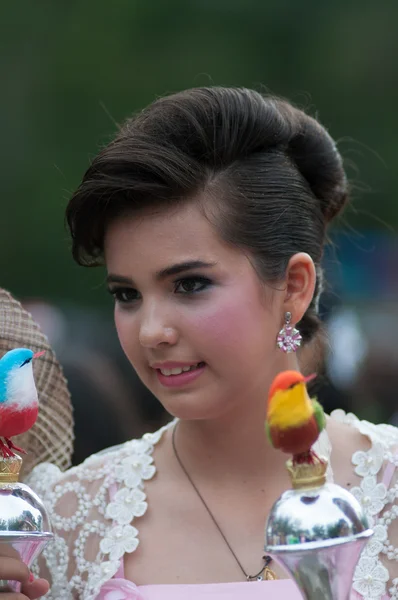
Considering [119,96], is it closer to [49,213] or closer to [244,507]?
[49,213]

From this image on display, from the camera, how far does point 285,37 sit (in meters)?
12.0

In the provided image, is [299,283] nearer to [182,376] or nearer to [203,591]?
[182,376]

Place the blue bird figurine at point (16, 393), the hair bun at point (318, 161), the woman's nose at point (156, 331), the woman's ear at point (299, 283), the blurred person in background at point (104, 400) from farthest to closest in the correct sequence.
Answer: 1. the blurred person in background at point (104, 400)
2. the hair bun at point (318, 161)
3. the woman's ear at point (299, 283)
4. the woman's nose at point (156, 331)
5. the blue bird figurine at point (16, 393)

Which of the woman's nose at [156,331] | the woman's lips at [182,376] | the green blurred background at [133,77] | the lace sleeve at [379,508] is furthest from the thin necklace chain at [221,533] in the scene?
the green blurred background at [133,77]

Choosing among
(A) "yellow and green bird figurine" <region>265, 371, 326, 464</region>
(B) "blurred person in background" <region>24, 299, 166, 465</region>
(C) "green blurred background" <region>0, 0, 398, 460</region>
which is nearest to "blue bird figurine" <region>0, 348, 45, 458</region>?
(A) "yellow and green bird figurine" <region>265, 371, 326, 464</region>

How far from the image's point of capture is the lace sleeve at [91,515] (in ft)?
9.14

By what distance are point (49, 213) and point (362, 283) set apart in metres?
3.22

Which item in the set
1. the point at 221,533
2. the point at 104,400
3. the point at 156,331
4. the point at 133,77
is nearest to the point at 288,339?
the point at 156,331

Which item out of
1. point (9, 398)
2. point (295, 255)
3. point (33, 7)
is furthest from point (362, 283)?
point (9, 398)

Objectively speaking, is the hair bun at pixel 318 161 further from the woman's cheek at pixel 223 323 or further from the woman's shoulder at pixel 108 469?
the woman's shoulder at pixel 108 469

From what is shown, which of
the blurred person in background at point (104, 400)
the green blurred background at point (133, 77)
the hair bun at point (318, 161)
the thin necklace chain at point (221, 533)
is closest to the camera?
the thin necklace chain at point (221, 533)

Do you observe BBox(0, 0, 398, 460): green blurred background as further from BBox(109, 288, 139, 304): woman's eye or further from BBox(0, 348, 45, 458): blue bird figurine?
BBox(0, 348, 45, 458): blue bird figurine

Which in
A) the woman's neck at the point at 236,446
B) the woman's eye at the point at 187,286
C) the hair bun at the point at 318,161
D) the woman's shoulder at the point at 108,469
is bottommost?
the woman's shoulder at the point at 108,469

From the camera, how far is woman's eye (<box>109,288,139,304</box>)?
271cm
